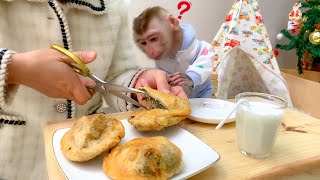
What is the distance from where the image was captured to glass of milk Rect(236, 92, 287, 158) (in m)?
0.54

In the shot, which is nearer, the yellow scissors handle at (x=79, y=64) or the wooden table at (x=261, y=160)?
the wooden table at (x=261, y=160)

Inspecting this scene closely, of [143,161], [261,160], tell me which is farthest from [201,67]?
[143,161]

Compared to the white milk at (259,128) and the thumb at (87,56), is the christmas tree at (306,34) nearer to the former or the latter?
the white milk at (259,128)

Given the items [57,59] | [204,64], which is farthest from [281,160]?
[204,64]

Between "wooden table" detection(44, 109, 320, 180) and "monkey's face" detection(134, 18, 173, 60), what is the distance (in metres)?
0.64

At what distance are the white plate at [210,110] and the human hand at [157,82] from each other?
0.05 metres

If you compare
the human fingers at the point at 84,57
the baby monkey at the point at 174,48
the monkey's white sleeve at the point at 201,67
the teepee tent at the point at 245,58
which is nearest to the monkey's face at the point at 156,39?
the baby monkey at the point at 174,48

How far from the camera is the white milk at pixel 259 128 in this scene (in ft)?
1.75

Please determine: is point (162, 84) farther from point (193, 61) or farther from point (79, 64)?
point (193, 61)

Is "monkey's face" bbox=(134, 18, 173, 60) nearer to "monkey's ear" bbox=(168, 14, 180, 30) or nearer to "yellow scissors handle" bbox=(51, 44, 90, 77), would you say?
"monkey's ear" bbox=(168, 14, 180, 30)

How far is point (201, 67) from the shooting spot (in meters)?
1.31

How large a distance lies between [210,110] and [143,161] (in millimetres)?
352

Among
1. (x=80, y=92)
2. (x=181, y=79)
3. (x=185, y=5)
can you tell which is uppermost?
(x=185, y=5)

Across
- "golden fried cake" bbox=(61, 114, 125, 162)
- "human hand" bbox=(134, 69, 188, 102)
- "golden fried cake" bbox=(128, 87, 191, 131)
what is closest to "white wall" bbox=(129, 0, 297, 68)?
"human hand" bbox=(134, 69, 188, 102)
